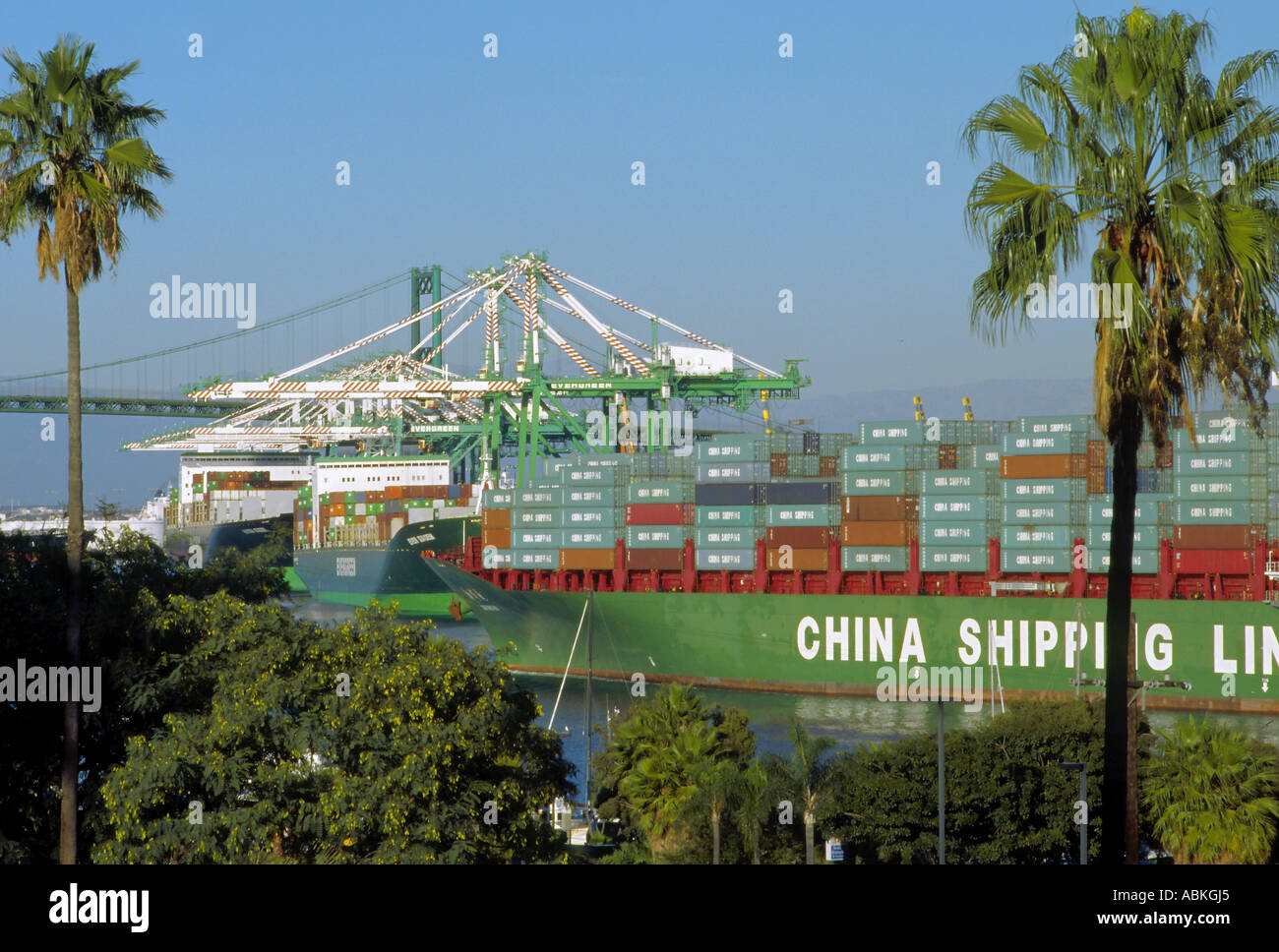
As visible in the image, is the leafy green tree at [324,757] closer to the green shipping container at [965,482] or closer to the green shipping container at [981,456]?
the green shipping container at [965,482]

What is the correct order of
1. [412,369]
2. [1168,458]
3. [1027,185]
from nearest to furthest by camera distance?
[1027,185]
[1168,458]
[412,369]

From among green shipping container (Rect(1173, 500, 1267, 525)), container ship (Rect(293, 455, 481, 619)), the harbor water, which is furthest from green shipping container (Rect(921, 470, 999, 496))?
container ship (Rect(293, 455, 481, 619))

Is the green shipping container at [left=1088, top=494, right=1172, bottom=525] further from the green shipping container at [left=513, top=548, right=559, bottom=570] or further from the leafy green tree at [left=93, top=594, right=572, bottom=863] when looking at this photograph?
the leafy green tree at [left=93, top=594, right=572, bottom=863]

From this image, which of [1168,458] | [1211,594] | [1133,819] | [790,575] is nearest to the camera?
[1168,458]

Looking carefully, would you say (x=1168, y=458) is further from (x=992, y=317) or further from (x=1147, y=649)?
A: (x=1147, y=649)

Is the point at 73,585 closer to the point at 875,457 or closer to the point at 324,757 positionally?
the point at 324,757

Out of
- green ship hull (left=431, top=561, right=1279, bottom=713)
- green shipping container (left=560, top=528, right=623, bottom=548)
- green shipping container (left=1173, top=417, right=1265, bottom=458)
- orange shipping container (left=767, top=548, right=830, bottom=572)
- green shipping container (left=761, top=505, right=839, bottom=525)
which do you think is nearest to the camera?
green shipping container (left=1173, top=417, right=1265, bottom=458)

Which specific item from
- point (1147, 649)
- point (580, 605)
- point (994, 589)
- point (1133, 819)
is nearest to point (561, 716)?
point (580, 605)
